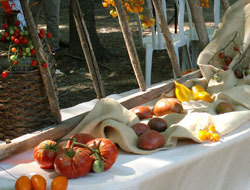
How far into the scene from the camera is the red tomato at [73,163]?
134 centimetres

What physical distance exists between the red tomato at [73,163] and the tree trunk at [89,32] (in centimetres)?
342

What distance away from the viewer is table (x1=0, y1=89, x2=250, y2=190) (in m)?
1.37

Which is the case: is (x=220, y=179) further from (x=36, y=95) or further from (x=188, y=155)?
(x=36, y=95)

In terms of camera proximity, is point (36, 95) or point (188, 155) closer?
point (188, 155)

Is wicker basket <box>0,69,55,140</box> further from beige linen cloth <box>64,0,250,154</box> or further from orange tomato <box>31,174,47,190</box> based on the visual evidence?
orange tomato <box>31,174,47,190</box>

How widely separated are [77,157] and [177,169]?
1.25ft

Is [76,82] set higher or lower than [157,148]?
lower

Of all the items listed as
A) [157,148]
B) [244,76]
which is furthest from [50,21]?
[157,148]

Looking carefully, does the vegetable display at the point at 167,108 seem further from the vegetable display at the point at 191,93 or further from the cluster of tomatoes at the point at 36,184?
the cluster of tomatoes at the point at 36,184

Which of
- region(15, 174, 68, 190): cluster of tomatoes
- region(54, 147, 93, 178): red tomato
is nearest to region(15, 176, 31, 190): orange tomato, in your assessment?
region(15, 174, 68, 190): cluster of tomatoes

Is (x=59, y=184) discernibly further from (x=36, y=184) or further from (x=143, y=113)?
(x=143, y=113)

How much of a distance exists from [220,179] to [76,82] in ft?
8.74

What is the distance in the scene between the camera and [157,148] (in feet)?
5.30

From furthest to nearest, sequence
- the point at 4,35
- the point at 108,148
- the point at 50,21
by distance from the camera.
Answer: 1. the point at 50,21
2. the point at 4,35
3. the point at 108,148
